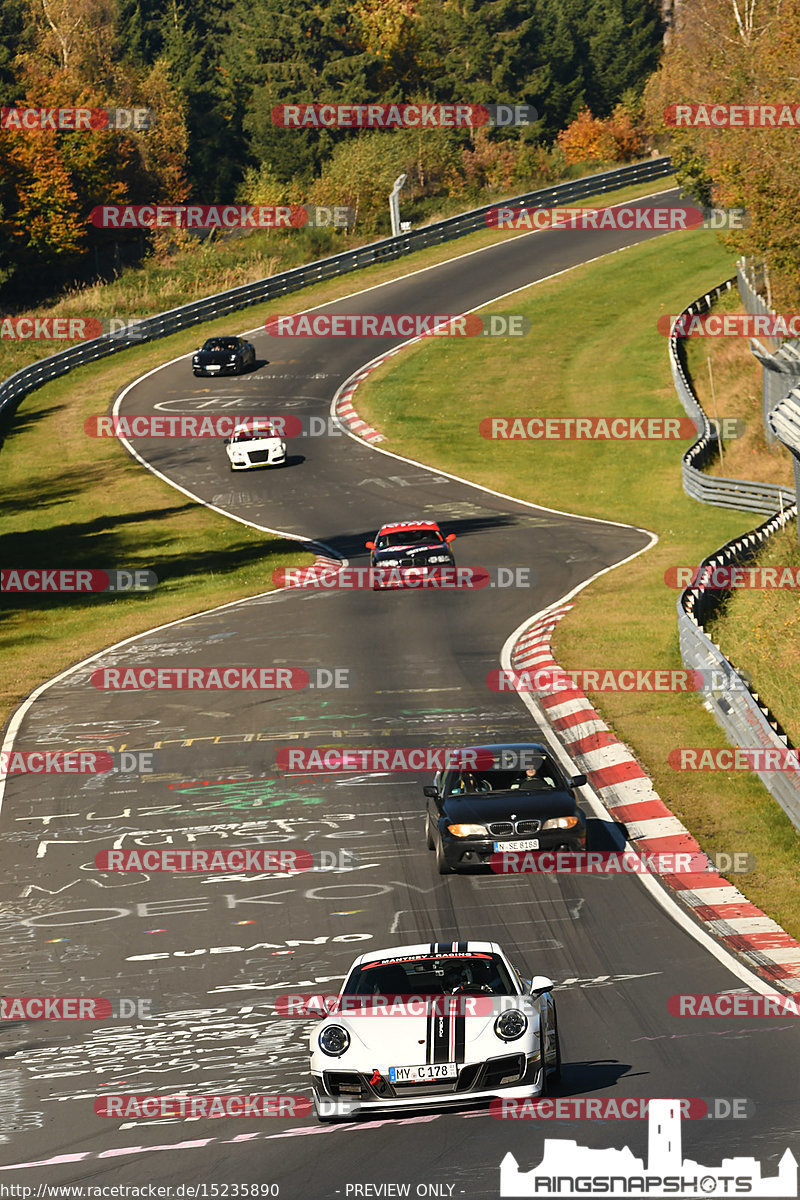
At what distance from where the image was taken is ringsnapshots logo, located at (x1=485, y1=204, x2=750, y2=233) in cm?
7412

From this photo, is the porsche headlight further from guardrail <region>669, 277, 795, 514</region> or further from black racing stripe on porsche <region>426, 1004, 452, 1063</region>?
guardrail <region>669, 277, 795, 514</region>

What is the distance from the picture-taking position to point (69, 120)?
8306 centimetres

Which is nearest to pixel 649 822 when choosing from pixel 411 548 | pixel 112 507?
pixel 411 548

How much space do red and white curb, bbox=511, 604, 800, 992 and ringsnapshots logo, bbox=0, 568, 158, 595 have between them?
13.0 metres

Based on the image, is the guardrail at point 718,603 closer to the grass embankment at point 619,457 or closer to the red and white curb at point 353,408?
the grass embankment at point 619,457

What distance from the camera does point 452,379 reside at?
58.7 meters

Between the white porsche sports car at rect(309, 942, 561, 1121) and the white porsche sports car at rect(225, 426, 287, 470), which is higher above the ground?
the white porsche sports car at rect(309, 942, 561, 1121)

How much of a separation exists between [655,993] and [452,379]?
47435 mm

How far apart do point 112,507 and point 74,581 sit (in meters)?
7.74

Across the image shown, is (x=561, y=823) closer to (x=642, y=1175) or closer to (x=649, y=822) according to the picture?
(x=649, y=822)

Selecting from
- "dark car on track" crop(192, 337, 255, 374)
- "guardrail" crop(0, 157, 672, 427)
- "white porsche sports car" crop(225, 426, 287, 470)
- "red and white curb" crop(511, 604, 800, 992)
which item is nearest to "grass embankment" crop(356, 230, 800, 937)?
"red and white curb" crop(511, 604, 800, 992)

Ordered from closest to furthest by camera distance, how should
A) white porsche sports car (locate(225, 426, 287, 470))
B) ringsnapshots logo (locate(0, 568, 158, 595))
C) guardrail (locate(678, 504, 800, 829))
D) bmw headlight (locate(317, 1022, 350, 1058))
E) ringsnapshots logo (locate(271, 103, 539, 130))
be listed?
bmw headlight (locate(317, 1022, 350, 1058))
guardrail (locate(678, 504, 800, 829))
ringsnapshots logo (locate(0, 568, 158, 595))
white porsche sports car (locate(225, 426, 287, 470))
ringsnapshots logo (locate(271, 103, 539, 130))

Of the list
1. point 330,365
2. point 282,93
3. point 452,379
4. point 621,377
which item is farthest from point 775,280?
point 282,93

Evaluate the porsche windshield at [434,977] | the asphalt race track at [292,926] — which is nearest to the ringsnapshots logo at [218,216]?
the asphalt race track at [292,926]
